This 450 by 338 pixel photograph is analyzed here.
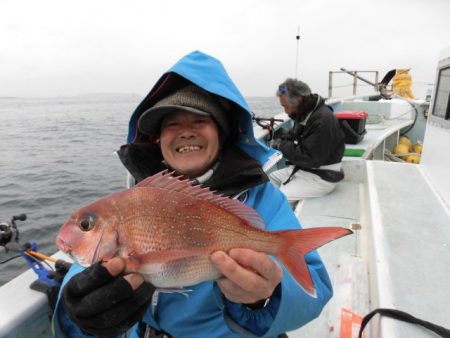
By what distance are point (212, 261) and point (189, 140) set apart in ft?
2.49

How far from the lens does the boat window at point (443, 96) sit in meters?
3.43

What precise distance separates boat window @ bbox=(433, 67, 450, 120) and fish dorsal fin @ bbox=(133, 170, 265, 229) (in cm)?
320

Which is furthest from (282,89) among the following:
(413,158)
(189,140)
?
(413,158)

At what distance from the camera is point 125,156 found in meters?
1.90

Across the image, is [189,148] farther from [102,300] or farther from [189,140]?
[102,300]

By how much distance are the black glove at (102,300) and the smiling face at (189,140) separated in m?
0.72

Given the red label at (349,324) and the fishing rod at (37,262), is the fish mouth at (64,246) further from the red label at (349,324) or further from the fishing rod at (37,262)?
the red label at (349,324)

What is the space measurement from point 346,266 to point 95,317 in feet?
7.79

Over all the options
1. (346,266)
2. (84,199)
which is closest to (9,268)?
(84,199)

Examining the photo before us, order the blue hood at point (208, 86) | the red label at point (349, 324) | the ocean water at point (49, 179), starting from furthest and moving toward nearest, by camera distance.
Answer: the ocean water at point (49, 179), the red label at point (349, 324), the blue hood at point (208, 86)

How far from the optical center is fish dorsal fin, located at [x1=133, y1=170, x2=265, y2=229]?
138 centimetres

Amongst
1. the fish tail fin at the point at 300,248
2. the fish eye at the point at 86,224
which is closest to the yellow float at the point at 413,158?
the fish tail fin at the point at 300,248

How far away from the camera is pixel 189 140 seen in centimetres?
175

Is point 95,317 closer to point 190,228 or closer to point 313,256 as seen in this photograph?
point 190,228
